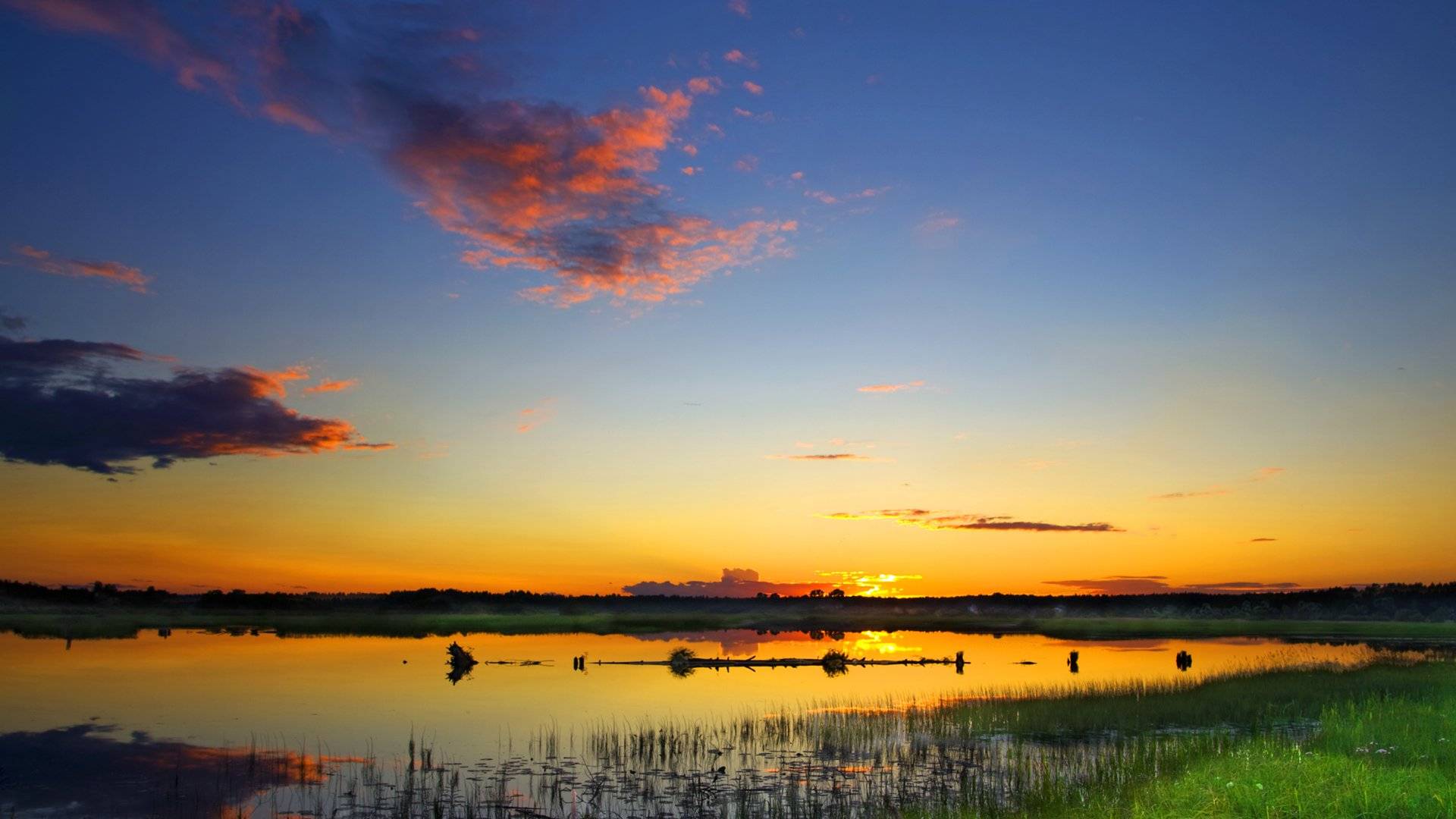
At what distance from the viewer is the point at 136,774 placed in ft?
86.4

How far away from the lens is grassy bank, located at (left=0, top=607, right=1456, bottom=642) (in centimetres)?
10425

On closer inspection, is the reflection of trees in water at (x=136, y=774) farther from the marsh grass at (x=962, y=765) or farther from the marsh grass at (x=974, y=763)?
the marsh grass at (x=974, y=763)

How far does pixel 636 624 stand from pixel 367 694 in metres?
85.6

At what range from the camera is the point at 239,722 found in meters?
35.9

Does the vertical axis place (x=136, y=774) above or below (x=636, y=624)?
above

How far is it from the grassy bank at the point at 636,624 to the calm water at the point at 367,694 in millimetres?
22974

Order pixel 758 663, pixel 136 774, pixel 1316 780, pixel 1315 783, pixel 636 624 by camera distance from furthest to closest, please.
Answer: pixel 636 624 → pixel 758 663 → pixel 136 774 → pixel 1316 780 → pixel 1315 783

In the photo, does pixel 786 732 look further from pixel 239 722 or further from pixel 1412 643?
pixel 1412 643

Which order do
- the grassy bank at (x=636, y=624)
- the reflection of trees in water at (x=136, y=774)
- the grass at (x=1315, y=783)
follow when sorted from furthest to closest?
the grassy bank at (x=636, y=624) < the reflection of trees in water at (x=136, y=774) < the grass at (x=1315, y=783)

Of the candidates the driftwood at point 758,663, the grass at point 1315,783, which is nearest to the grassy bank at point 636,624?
the driftwood at point 758,663

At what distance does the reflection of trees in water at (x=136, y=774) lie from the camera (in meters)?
22.8

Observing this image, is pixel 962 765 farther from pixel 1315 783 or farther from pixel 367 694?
pixel 367 694

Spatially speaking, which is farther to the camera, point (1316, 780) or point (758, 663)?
point (758, 663)

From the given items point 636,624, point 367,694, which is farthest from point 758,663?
point 636,624
